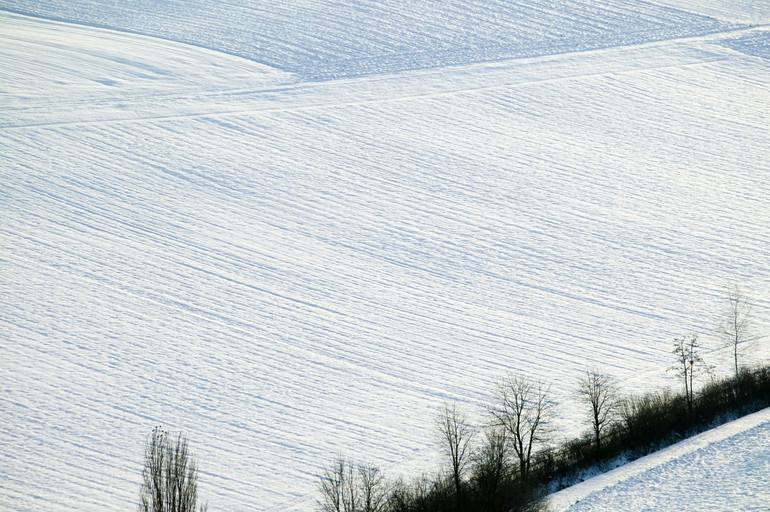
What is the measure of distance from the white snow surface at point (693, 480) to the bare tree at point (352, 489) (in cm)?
384

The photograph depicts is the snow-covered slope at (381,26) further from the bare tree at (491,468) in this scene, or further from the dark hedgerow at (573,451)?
the bare tree at (491,468)

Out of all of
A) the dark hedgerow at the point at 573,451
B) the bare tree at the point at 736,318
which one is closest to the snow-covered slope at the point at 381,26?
the bare tree at the point at 736,318

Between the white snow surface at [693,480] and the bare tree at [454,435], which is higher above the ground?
the bare tree at [454,435]

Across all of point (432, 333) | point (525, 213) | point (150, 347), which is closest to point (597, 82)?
point (525, 213)

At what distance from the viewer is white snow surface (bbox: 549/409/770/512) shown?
21.6 metres

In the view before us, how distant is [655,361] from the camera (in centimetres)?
3056

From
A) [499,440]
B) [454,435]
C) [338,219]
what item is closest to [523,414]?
[454,435]

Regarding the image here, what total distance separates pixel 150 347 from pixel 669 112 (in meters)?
30.6

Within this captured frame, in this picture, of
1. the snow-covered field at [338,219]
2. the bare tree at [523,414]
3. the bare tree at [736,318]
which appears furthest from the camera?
the bare tree at [736,318]

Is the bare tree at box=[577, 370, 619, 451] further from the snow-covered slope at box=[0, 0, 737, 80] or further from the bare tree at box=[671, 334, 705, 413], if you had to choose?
the snow-covered slope at box=[0, 0, 737, 80]

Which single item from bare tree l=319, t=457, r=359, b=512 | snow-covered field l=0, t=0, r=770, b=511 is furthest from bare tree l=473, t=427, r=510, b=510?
bare tree l=319, t=457, r=359, b=512

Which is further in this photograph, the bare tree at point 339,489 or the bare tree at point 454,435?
the bare tree at point 454,435

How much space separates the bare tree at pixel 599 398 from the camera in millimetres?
25688

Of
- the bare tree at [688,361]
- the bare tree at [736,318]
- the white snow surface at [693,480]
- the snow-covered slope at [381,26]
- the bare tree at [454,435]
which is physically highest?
the snow-covered slope at [381,26]
